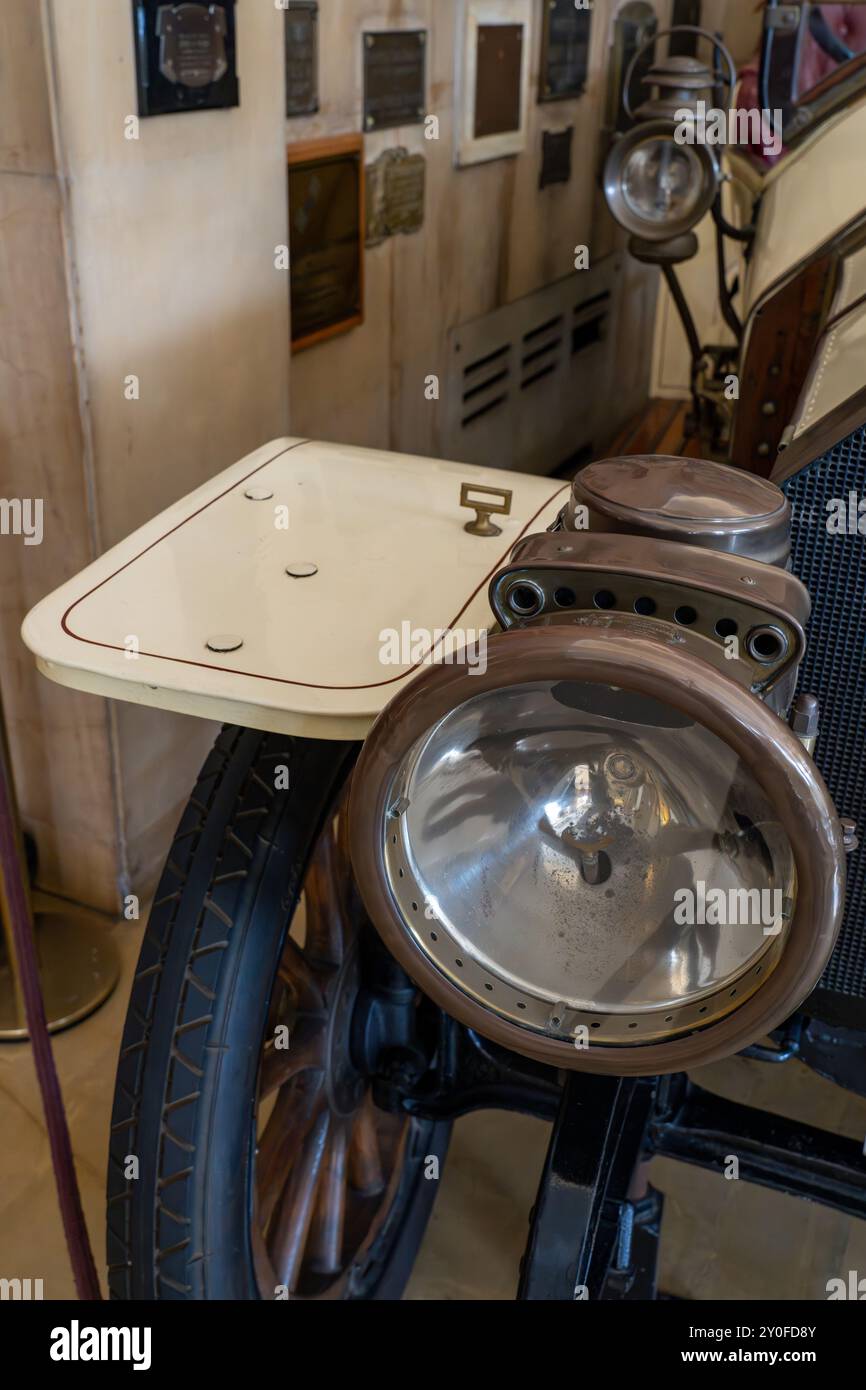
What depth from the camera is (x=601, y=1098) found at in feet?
4.13

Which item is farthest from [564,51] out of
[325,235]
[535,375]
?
[325,235]

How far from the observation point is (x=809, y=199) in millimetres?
2203

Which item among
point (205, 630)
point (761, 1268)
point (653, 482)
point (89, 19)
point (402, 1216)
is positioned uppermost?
point (89, 19)

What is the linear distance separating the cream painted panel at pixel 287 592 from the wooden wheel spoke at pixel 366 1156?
2.44ft

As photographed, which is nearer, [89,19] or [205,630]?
[205,630]

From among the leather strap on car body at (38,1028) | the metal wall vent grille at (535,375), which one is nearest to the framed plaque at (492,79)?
the metal wall vent grille at (535,375)

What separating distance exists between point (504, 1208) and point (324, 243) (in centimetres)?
201

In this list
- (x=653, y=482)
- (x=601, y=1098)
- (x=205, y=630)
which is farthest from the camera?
(x=601, y=1098)

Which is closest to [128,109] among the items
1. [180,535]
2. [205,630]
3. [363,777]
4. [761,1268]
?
[180,535]

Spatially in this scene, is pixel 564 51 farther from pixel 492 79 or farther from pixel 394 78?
pixel 394 78

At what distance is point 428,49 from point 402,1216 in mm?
2661

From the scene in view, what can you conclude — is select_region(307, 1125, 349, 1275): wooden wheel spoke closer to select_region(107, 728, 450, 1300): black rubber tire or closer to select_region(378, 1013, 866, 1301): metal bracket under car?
select_region(378, 1013, 866, 1301): metal bracket under car

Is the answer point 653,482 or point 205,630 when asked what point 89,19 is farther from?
point 653,482

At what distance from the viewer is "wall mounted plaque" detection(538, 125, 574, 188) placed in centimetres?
404
